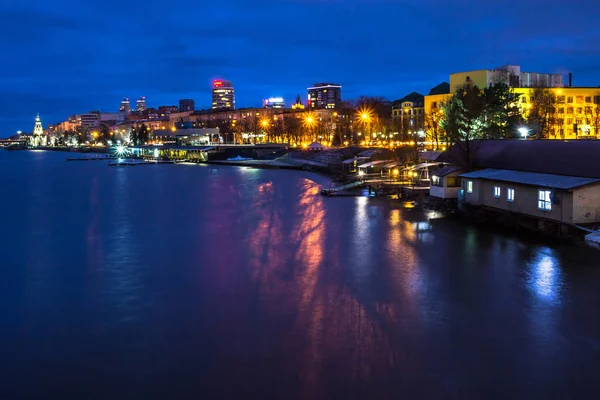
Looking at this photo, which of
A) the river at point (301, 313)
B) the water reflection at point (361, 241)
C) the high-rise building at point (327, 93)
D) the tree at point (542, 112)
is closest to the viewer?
the river at point (301, 313)

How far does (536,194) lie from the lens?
14398 mm

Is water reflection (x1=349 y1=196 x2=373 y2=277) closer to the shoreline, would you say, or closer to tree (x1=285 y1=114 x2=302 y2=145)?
the shoreline

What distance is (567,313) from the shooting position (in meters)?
8.59

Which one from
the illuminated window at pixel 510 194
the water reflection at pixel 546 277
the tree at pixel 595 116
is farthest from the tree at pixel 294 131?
the water reflection at pixel 546 277

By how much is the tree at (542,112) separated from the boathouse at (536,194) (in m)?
11.1

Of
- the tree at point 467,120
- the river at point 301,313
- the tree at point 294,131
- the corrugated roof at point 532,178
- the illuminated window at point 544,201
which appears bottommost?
the river at point 301,313

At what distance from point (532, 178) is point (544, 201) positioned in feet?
3.35

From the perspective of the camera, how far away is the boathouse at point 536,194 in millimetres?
13047

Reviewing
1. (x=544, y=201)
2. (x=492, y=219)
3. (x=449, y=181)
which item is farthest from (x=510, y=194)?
(x=449, y=181)

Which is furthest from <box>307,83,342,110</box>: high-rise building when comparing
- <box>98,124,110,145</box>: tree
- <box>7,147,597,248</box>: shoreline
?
<box>7,147,597,248</box>: shoreline

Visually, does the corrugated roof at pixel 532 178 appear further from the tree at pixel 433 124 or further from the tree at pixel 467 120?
the tree at pixel 433 124

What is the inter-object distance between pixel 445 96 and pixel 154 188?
2245cm

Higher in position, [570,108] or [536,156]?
[570,108]

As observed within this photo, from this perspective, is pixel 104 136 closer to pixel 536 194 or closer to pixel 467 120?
pixel 467 120
